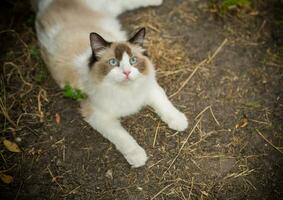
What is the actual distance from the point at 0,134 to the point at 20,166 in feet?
1.15

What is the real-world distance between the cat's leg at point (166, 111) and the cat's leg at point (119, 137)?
315mm

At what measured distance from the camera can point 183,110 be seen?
126 inches

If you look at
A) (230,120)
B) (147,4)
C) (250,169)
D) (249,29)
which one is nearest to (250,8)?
(249,29)

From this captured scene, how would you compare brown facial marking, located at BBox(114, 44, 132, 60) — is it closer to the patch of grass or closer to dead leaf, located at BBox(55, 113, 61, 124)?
the patch of grass

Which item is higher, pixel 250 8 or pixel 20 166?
pixel 250 8

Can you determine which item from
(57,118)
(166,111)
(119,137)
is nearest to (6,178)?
(57,118)

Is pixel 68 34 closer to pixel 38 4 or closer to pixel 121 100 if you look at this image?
pixel 38 4

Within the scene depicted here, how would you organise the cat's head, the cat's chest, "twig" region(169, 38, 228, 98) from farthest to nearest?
"twig" region(169, 38, 228, 98) < the cat's chest < the cat's head

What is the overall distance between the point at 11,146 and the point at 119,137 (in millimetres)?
876

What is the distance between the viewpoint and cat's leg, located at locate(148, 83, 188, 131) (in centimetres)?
304

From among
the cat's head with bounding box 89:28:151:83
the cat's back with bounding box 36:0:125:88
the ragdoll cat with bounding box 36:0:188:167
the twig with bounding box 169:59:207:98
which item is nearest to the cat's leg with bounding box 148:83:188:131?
the ragdoll cat with bounding box 36:0:188:167

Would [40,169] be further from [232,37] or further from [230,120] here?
Result: [232,37]

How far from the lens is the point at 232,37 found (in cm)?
358

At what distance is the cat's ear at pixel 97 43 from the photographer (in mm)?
2588
